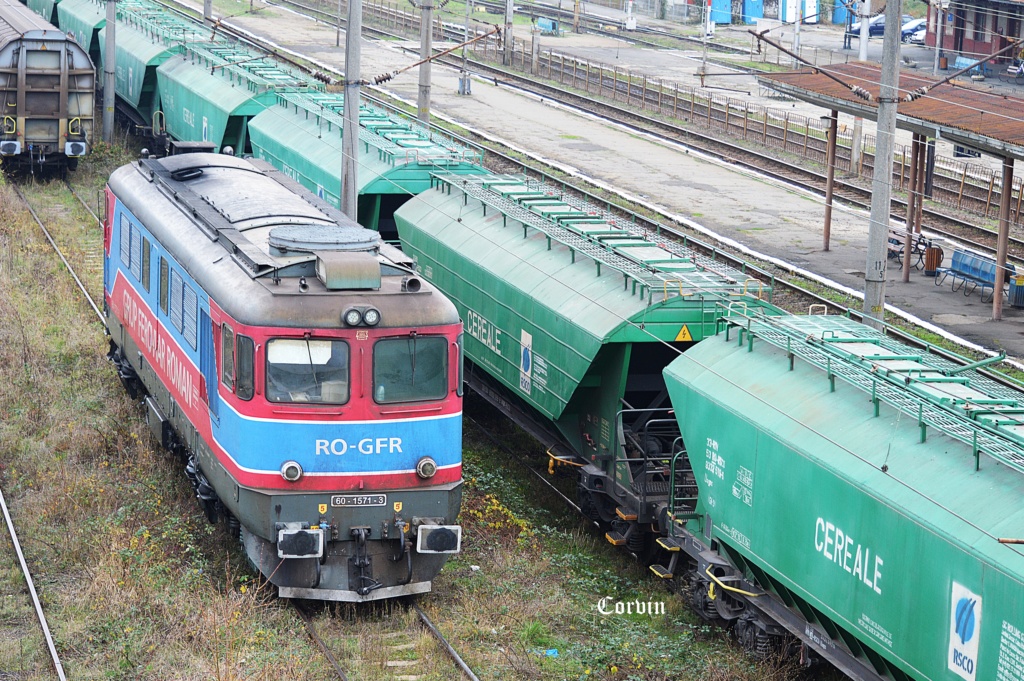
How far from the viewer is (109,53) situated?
119 ft

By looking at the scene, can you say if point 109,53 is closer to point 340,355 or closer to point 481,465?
point 481,465

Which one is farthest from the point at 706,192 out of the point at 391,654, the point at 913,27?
the point at 913,27

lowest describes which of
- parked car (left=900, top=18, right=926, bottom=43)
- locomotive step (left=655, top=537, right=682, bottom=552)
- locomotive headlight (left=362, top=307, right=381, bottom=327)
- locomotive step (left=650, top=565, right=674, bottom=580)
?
locomotive step (left=650, top=565, right=674, bottom=580)

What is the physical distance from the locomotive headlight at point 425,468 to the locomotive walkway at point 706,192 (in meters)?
12.9

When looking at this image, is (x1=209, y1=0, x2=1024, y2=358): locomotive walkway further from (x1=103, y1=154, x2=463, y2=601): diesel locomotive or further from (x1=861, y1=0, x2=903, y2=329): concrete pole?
(x1=103, y1=154, x2=463, y2=601): diesel locomotive

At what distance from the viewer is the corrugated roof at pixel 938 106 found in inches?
900

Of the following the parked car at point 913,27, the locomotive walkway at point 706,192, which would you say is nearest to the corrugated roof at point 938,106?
the locomotive walkway at point 706,192

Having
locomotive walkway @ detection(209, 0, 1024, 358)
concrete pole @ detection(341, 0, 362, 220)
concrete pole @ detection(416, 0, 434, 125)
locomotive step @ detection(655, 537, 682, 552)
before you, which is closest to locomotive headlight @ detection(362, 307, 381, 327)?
locomotive step @ detection(655, 537, 682, 552)

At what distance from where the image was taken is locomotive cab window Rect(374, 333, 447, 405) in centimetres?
1281

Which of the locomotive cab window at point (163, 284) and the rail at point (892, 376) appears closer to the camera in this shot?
the rail at point (892, 376)

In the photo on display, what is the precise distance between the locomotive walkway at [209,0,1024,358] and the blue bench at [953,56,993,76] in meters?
16.6

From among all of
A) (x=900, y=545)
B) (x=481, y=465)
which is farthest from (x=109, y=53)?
(x=900, y=545)

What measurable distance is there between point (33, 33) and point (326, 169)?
11977mm

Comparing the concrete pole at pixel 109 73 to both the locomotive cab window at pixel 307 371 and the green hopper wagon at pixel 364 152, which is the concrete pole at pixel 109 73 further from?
the locomotive cab window at pixel 307 371
